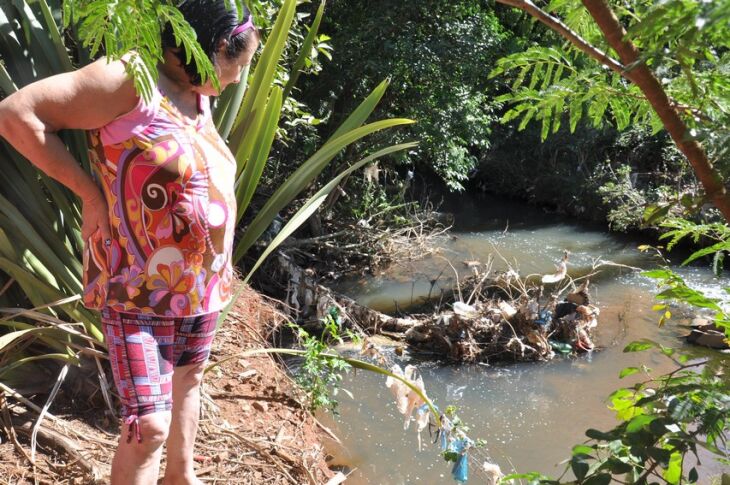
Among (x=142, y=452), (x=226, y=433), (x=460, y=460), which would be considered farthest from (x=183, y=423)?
(x=460, y=460)

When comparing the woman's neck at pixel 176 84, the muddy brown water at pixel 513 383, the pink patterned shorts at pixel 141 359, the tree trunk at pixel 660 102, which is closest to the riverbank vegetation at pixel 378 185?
the tree trunk at pixel 660 102

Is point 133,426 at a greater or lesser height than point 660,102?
lesser

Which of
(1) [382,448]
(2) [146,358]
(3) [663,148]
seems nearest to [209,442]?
(2) [146,358]

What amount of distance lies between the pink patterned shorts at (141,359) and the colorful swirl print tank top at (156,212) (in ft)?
0.11

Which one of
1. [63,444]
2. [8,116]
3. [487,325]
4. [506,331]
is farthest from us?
[506,331]

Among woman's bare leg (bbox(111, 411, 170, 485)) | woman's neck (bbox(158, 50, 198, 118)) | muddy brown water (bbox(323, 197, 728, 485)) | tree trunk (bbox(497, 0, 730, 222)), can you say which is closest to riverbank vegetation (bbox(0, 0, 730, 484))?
tree trunk (bbox(497, 0, 730, 222))

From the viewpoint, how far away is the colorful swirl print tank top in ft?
4.46

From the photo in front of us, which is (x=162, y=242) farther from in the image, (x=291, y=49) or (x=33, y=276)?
(x=291, y=49)

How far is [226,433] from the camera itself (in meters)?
2.27

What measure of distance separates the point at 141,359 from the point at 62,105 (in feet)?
1.78

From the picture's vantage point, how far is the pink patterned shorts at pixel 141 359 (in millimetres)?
1392

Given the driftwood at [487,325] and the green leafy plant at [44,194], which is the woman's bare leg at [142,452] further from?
the driftwood at [487,325]

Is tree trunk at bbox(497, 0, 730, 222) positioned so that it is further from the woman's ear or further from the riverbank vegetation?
the woman's ear

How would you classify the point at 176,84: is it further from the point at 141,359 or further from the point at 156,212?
the point at 141,359
